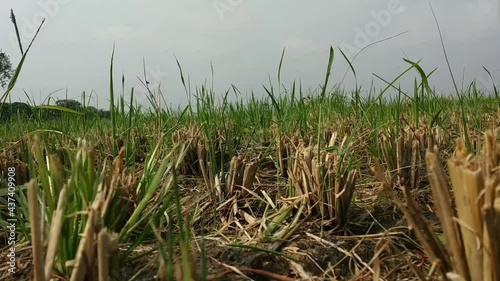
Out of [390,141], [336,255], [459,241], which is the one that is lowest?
[336,255]

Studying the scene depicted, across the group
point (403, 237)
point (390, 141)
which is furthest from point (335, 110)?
point (403, 237)

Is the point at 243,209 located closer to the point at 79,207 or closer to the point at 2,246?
the point at 79,207

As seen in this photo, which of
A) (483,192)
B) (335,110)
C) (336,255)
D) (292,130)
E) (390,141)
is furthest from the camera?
(335,110)

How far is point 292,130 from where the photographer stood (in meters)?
2.06

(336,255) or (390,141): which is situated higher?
(390,141)

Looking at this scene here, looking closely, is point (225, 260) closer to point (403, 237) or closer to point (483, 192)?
point (403, 237)

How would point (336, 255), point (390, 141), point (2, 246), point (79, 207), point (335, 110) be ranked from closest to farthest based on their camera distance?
point (79, 207) → point (336, 255) → point (2, 246) → point (390, 141) → point (335, 110)

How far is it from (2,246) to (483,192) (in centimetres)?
119

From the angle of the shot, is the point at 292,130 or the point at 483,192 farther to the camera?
the point at 292,130

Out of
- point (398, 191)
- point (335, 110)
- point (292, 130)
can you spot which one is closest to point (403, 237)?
point (398, 191)

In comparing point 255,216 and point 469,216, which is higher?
point 469,216

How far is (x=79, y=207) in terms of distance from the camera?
3.04 feet

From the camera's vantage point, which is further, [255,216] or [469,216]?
[255,216]

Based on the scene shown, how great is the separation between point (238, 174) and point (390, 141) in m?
0.56
